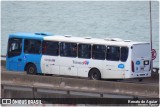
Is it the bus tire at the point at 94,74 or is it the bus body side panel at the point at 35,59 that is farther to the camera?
the bus body side panel at the point at 35,59

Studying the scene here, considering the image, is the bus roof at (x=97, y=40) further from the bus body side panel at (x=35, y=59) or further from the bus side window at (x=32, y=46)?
the bus body side panel at (x=35, y=59)

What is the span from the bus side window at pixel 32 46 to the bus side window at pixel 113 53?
14.2 ft

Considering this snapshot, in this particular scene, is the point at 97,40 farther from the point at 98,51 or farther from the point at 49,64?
the point at 49,64

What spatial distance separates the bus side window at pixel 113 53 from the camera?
129 feet

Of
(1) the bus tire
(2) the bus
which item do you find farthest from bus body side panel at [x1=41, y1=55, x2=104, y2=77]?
(1) the bus tire

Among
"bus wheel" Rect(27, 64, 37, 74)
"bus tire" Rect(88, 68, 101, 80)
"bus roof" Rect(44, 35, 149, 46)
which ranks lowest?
"bus tire" Rect(88, 68, 101, 80)

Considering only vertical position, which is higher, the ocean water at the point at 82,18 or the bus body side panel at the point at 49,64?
the ocean water at the point at 82,18

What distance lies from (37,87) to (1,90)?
169 centimetres

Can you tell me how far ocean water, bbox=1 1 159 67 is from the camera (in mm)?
97794

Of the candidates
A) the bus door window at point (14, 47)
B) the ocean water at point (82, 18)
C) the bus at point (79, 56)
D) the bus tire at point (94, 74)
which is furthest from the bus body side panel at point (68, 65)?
the ocean water at point (82, 18)

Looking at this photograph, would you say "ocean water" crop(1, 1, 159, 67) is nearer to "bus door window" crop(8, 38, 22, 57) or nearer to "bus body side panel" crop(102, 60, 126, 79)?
"bus door window" crop(8, 38, 22, 57)

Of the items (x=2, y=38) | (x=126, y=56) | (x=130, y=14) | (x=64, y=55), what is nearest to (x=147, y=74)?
(x=126, y=56)

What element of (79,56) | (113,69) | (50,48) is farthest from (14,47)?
(113,69)

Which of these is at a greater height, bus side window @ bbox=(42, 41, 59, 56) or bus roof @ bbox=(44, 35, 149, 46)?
bus roof @ bbox=(44, 35, 149, 46)
